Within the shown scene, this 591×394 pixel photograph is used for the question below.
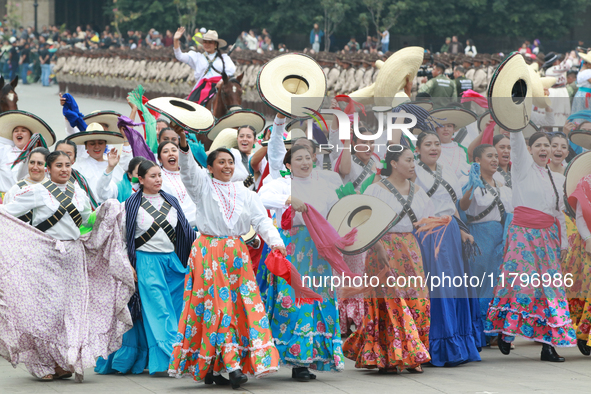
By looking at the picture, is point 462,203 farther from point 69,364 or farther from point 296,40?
point 296,40

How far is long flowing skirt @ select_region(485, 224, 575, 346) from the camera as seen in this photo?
6.73 metres

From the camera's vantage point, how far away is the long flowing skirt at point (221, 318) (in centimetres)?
595

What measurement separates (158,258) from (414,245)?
70.3 inches

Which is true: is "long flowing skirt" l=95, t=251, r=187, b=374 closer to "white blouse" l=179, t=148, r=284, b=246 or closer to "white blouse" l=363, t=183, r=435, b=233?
"white blouse" l=179, t=148, r=284, b=246

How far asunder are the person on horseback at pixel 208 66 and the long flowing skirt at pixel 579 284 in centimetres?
718

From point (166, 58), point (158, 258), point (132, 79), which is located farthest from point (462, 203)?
point (132, 79)

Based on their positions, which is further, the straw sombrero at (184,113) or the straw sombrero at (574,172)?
the straw sombrero at (574,172)

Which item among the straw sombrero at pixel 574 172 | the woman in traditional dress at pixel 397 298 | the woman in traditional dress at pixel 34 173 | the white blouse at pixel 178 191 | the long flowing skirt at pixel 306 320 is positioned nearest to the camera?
the long flowing skirt at pixel 306 320

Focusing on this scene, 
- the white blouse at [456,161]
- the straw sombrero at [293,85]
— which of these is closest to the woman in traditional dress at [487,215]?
the white blouse at [456,161]

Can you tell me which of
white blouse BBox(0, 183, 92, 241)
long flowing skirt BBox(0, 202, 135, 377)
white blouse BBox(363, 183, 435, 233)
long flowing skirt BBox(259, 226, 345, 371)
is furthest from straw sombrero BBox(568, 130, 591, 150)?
white blouse BBox(0, 183, 92, 241)

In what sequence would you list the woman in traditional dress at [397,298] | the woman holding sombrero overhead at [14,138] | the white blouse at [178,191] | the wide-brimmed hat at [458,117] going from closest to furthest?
1. the woman in traditional dress at [397,298]
2. the white blouse at [178,191]
3. the wide-brimmed hat at [458,117]
4. the woman holding sombrero overhead at [14,138]

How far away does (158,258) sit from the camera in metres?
6.55

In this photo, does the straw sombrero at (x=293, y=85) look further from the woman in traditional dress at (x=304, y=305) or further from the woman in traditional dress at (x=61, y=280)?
the woman in traditional dress at (x=61, y=280)

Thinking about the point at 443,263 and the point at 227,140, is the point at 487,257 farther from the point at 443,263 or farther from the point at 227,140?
the point at 227,140
